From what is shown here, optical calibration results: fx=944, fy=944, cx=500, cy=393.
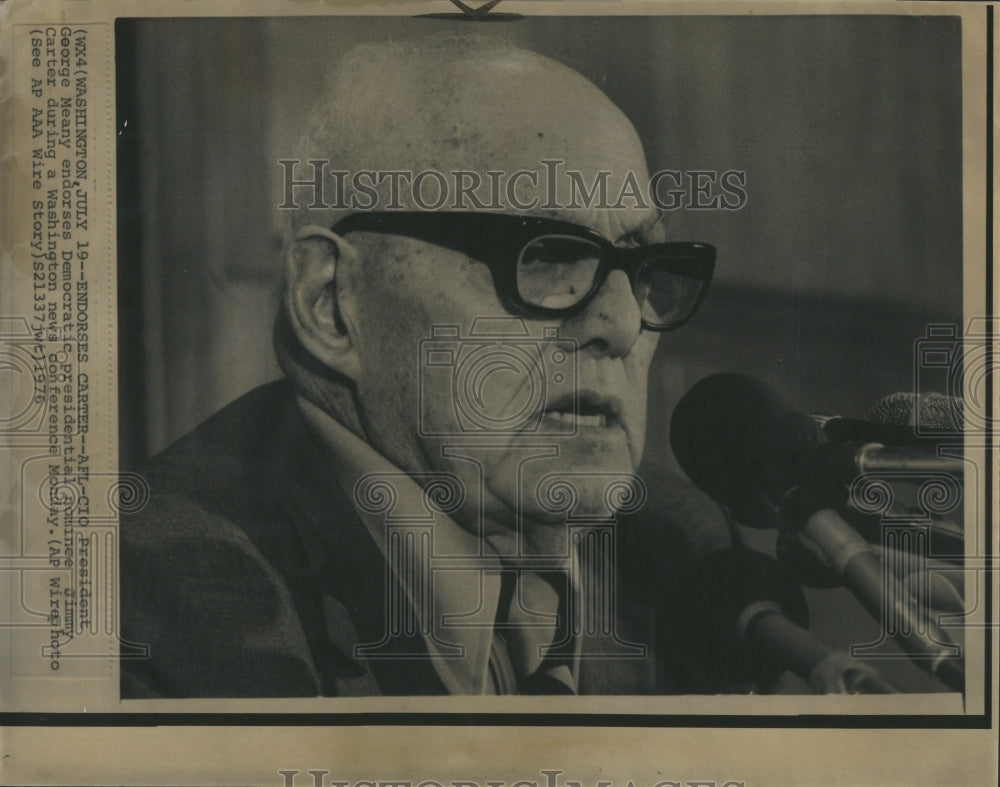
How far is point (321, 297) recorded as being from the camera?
1.37m

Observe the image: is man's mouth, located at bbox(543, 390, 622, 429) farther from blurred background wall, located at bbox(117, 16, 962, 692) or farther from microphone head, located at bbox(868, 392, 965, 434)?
microphone head, located at bbox(868, 392, 965, 434)

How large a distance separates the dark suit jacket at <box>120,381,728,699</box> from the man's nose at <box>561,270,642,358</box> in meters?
0.28

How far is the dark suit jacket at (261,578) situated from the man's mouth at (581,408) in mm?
175

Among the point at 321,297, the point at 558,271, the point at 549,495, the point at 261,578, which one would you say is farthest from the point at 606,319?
the point at 261,578

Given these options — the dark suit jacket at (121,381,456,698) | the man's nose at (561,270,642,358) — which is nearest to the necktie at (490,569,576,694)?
the dark suit jacket at (121,381,456,698)

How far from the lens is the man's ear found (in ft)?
4.46

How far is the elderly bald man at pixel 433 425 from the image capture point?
1.36 m

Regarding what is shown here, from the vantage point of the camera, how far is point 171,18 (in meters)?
1.40

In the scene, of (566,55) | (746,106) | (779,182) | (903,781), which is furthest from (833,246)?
(903,781)

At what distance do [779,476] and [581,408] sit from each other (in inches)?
12.2

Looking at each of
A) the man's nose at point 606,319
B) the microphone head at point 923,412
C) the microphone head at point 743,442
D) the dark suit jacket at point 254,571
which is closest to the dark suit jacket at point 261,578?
the dark suit jacket at point 254,571

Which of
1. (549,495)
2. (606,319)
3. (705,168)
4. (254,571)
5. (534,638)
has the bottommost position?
(534,638)

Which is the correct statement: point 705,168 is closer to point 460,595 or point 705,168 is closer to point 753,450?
point 753,450

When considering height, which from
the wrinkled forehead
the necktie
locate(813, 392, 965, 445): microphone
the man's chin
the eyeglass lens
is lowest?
the necktie
